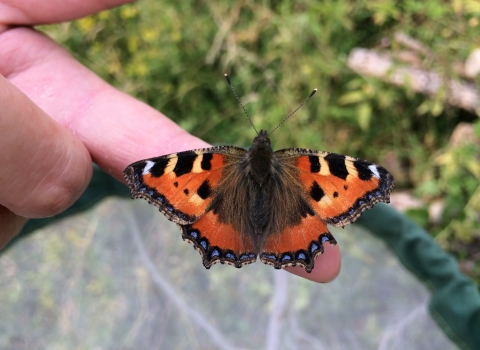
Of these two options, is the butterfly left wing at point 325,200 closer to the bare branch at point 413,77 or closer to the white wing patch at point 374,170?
the white wing patch at point 374,170

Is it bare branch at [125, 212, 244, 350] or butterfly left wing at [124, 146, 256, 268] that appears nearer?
butterfly left wing at [124, 146, 256, 268]

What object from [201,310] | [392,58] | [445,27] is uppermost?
[445,27]

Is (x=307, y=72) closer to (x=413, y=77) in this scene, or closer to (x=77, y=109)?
(x=413, y=77)

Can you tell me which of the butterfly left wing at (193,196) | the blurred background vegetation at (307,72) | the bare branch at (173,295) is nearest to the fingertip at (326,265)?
the butterfly left wing at (193,196)

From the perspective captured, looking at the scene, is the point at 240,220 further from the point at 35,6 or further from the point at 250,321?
the point at 35,6

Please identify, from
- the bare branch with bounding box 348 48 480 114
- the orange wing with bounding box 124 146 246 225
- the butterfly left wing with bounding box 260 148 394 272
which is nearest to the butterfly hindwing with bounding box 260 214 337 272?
the butterfly left wing with bounding box 260 148 394 272

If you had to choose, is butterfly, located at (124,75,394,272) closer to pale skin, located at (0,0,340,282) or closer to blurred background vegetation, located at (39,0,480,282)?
pale skin, located at (0,0,340,282)

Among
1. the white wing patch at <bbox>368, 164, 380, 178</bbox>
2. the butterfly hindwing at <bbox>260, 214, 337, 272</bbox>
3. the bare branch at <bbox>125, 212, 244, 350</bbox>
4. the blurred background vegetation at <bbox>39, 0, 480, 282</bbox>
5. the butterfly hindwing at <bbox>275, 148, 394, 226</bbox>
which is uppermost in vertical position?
the white wing patch at <bbox>368, 164, 380, 178</bbox>

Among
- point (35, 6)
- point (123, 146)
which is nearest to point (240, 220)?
point (123, 146)
